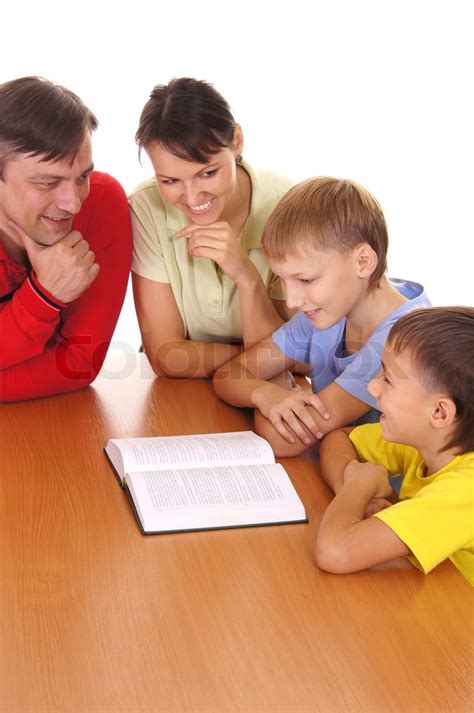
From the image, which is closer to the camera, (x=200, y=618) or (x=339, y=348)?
(x=200, y=618)

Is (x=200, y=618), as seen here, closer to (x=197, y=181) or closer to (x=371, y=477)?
(x=371, y=477)

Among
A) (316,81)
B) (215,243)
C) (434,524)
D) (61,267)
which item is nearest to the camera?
(434,524)

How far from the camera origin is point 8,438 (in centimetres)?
181

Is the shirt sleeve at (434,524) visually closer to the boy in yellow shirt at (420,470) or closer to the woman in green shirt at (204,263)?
the boy in yellow shirt at (420,470)

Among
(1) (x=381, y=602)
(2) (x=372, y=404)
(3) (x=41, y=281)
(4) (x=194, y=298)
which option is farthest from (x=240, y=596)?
(4) (x=194, y=298)

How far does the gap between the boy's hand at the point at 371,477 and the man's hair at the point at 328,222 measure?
39 centimetres

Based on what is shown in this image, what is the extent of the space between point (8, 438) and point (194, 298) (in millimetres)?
584

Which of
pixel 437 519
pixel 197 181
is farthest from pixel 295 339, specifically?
pixel 437 519

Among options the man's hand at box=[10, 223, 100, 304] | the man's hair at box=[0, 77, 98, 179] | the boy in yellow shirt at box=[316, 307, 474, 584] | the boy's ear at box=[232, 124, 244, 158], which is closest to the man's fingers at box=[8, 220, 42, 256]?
the man's hand at box=[10, 223, 100, 304]

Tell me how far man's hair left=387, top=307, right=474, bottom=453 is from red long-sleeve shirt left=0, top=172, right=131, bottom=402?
0.77 m

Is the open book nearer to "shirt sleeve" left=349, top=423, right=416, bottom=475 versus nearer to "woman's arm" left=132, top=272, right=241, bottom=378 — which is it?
"shirt sleeve" left=349, top=423, right=416, bottom=475

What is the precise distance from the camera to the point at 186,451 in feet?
5.54

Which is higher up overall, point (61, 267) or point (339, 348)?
point (61, 267)

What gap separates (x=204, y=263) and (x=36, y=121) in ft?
1.76
